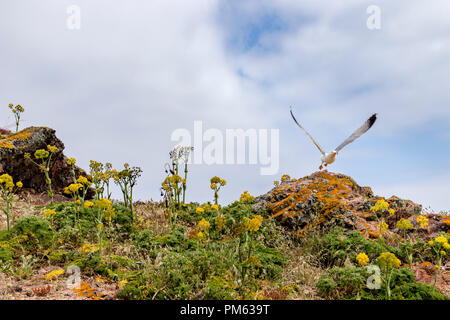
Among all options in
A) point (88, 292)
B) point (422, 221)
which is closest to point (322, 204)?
Result: point (422, 221)

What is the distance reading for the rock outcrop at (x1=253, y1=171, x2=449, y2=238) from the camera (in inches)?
324

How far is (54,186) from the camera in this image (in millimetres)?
12023

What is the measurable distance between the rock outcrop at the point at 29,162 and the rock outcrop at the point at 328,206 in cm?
701

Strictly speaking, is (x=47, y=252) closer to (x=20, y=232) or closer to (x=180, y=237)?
(x=20, y=232)

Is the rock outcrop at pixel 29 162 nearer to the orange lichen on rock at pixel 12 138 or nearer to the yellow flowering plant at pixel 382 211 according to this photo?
the orange lichen on rock at pixel 12 138

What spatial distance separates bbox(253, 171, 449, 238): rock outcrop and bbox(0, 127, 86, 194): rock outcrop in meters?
7.01

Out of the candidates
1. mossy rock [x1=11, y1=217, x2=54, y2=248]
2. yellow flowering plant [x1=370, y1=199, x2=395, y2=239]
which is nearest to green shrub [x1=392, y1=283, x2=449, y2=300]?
yellow flowering plant [x1=370, y1=199, x2=395, y2=239]

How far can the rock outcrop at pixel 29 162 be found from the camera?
36.9 feet

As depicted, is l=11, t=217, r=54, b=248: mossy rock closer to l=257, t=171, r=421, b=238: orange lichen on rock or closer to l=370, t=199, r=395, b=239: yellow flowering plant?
l=257, t=171, r=421, b=238: orange lichen on rock

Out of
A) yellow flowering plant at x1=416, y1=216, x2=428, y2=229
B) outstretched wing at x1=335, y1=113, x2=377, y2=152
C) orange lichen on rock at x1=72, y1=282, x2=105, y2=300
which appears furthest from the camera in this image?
outstretched wing at x1=335, y1=113, x2=377, y2=152

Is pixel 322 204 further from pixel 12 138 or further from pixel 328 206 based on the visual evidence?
pixel 12 138
